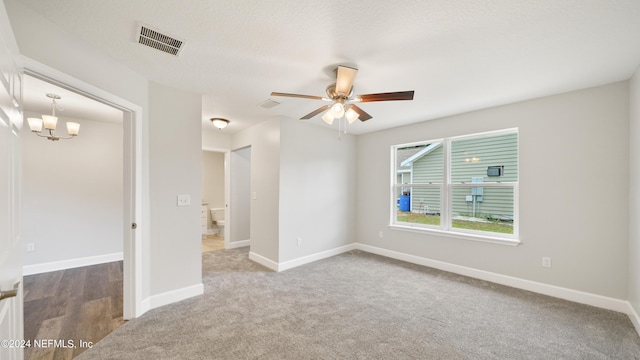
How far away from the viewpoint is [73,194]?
3984 mm

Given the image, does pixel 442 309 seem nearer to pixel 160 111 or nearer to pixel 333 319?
pixel 333 319

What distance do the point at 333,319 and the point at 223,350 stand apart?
1.02 m

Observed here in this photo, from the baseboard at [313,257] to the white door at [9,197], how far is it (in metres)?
2.83

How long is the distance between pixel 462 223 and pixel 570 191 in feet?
4.36

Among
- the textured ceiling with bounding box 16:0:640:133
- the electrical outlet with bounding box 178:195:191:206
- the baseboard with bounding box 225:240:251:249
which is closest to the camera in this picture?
the textured ceiling with bounding box 16:0:640:133

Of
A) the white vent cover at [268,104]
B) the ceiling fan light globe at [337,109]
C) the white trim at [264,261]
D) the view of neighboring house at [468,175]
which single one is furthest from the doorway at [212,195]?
the ceiling fan light globe at [337,109]

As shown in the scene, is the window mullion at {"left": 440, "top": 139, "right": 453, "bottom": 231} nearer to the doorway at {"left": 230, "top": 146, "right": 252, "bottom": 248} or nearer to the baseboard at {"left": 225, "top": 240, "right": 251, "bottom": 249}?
the doorway at {"left": 230, "top": 146, "right": 252, "bottom": 248}

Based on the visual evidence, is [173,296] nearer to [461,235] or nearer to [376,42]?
[376,42]

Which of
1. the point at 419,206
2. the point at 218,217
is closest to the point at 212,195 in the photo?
the point at 218,217

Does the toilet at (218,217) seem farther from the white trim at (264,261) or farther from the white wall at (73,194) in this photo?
the white trim at (264,261)

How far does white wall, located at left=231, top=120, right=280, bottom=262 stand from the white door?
9.02ft

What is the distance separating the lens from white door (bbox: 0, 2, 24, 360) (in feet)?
3.11

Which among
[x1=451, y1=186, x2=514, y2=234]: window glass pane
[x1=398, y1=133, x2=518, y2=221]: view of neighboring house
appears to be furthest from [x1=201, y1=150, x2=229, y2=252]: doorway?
[x1=451, y1=186, x2=514, y2=234]: window glass pane

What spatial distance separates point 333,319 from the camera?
2432mm
